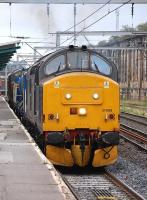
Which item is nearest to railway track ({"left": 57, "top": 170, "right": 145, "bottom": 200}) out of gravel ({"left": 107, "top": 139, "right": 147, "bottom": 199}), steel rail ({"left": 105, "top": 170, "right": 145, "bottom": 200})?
steel rail ({"left": 105, "top": 170, "right": 145, "bottom": 200})

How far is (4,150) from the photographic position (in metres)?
14.1

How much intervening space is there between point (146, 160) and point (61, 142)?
4.42 meters

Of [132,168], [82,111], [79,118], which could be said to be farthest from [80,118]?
[132,168]

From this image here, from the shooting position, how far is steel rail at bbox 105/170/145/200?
416 inches

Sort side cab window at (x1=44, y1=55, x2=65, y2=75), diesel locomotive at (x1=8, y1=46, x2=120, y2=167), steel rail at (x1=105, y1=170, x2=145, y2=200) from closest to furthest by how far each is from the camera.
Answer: steel rail at (x1=105, y1=170, x2=145, y2=200) → diesel locomotive at (x1=8, y1=46, x2=120, y2=167) → side cab window at (x1=44, y1=55, x2=65, y2=75)

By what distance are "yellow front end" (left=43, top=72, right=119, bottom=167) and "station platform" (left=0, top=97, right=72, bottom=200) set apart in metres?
0.76

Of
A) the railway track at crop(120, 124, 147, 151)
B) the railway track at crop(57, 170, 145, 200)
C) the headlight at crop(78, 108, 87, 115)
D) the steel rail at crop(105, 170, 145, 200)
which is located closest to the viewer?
the steel rail at crop(105, 170, 145, 200)

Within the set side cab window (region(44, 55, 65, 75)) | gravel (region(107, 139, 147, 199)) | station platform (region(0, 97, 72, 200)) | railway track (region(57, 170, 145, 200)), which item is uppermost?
side cab window (region(44, 55, 65, 75))

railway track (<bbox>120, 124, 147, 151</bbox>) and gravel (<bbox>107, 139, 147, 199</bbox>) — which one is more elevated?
gravel (<bbox>107, 139, 147, 199</bbox>)

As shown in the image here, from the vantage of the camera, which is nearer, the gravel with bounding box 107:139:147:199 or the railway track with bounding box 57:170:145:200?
the railway track with bounding box 57:170:145:200

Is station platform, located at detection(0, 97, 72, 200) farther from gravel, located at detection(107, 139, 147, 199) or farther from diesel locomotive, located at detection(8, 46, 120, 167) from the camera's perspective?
gravel, located at detection(107, 139, 147, 199)

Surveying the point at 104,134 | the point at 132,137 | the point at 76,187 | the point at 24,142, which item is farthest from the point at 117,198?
the point at 132,137

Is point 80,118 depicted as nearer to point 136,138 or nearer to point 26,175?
point 26,175

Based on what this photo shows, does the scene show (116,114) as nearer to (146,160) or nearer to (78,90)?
(78,90)
